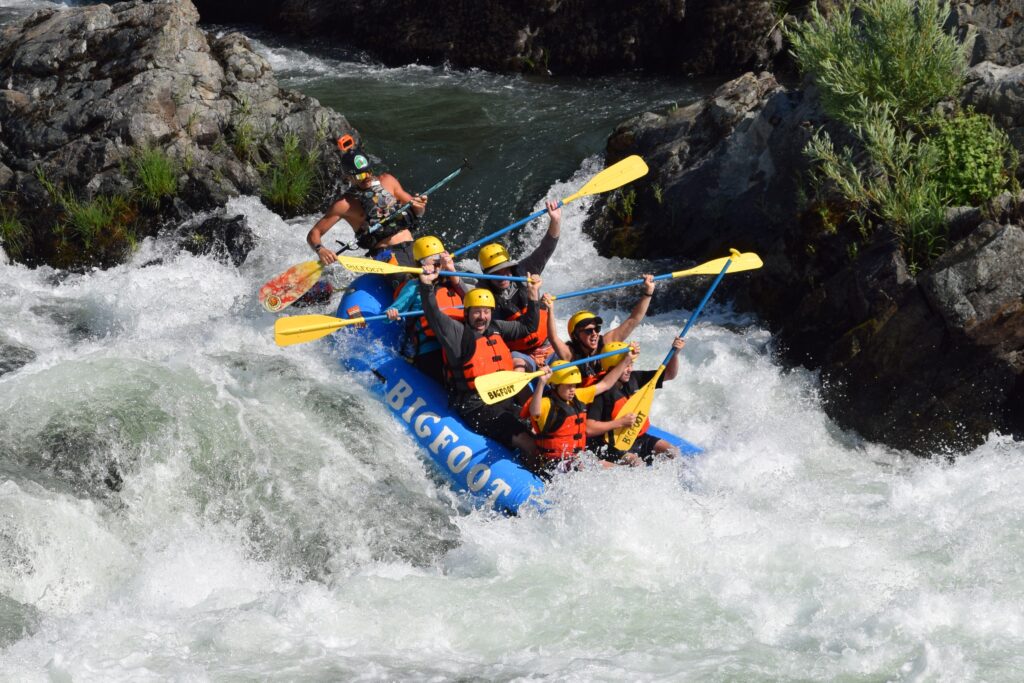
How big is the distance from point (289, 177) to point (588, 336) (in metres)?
Result: 4.45

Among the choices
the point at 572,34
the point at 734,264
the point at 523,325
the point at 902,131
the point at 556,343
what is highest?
the point at 902,131

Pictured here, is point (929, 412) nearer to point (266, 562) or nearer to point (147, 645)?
point (266, 562)

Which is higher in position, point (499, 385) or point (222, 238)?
point (499, 385)

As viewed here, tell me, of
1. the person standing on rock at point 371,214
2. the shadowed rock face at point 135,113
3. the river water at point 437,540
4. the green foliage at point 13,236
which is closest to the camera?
the river water at point 437,540

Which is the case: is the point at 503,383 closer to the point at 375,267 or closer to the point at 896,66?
the point at 375,267

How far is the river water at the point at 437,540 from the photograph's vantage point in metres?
5.73

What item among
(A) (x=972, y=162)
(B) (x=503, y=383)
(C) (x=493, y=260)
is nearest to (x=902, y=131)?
(A) (x=972, y=162)

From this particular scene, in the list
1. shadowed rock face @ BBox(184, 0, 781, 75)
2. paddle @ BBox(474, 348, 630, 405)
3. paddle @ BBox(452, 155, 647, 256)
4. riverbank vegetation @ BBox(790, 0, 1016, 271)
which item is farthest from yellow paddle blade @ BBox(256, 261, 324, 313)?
shadowed rock face @ BBox(184, 0, 781, 75)

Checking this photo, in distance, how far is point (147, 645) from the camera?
18.7 ft

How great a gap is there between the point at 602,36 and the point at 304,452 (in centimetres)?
806

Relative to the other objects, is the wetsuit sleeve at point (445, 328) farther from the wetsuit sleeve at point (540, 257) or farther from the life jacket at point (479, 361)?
the wetsuit sleeve at point (540, 257)

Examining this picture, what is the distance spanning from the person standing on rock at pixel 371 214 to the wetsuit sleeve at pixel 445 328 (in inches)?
57.1

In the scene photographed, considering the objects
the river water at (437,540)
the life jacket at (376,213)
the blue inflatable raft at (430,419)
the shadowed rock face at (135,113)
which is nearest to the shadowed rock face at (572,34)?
the shadowed rock face at (135,113)

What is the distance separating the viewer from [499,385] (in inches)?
281
